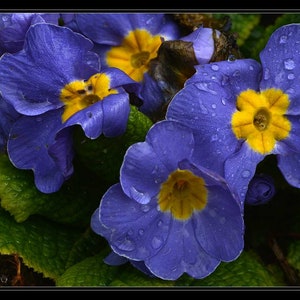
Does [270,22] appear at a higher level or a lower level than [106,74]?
lower

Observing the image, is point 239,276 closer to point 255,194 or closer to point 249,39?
point 255,194

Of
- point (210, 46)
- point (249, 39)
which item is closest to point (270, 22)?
point (249, 39)

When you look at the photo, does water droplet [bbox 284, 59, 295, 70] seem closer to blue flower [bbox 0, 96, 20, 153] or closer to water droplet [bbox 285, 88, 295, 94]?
water droplet [bbox 285, 88, 295, 94]

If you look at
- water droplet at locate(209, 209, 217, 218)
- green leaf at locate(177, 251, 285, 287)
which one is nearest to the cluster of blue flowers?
water droplet at locate(209, 209, 217, 218)

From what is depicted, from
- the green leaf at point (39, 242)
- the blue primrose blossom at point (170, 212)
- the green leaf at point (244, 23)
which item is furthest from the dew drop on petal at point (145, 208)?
the green leaf at point (244, 23)

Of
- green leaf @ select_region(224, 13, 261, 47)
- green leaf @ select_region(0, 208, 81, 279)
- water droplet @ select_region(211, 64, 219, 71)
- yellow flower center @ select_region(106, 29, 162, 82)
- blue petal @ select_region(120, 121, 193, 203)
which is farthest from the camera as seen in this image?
green leaf @ select_region(224, 13, 261, 47)

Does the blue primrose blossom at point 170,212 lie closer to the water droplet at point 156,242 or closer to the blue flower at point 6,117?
the water droplet at point 156,242
